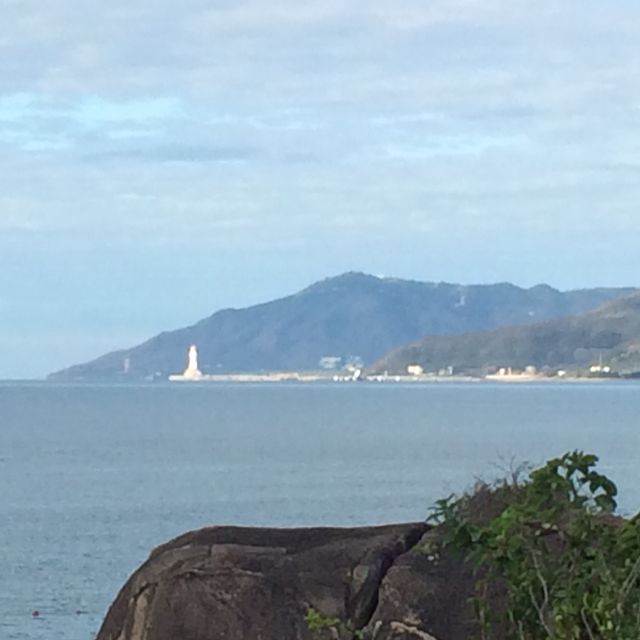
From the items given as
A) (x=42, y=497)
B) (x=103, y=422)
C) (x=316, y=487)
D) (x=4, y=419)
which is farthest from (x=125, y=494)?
(x=4, y=419)

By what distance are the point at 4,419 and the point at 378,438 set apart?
4936cm

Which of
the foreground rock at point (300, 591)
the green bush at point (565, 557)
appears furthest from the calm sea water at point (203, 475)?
the green bush at point (565, 557)

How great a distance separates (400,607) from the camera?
8016 millimetres

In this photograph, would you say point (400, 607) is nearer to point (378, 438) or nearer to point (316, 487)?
point (316, 487)

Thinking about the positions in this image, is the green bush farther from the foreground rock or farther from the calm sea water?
the calm sea water

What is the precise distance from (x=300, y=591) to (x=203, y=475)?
2403 inches

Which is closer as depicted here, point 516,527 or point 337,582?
point 516,527

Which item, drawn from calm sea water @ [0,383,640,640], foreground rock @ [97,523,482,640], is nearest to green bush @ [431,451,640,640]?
foreground rock @ [97,523,482,640]

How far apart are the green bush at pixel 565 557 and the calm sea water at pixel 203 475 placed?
6.31 metres

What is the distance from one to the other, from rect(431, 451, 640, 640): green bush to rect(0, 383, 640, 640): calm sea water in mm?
6309

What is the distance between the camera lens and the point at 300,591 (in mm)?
8234

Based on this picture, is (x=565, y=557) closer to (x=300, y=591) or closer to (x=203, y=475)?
(x=300, y=591)

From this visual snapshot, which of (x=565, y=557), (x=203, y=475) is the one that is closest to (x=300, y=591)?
(x=565, y=557)

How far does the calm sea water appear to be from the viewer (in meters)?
36.2
